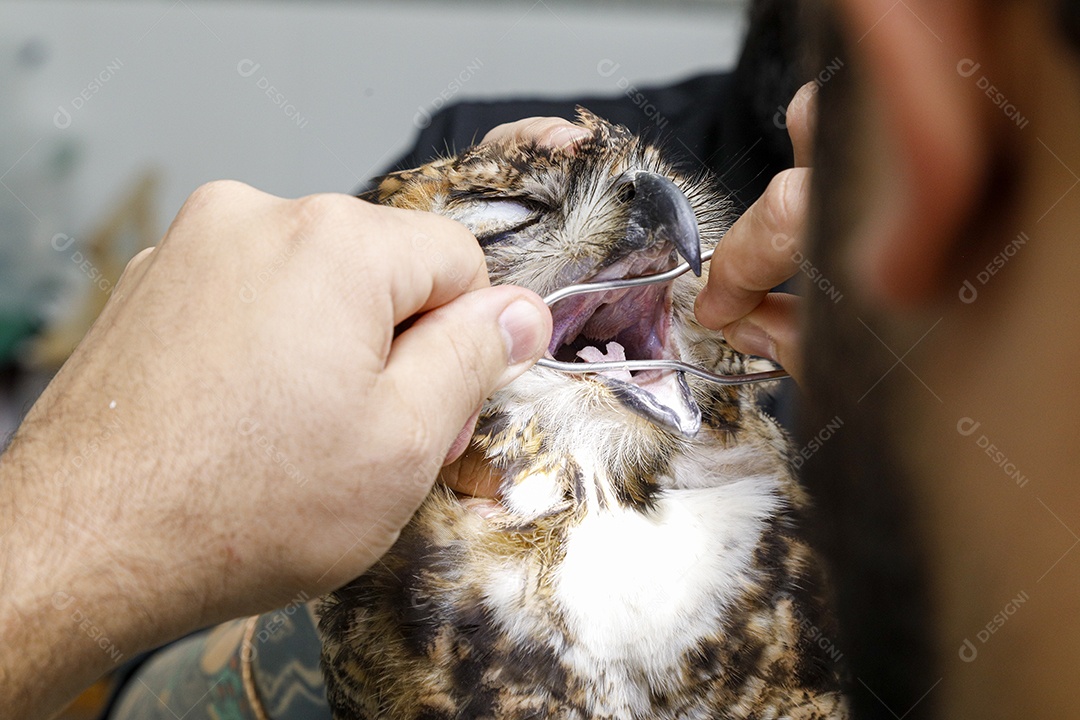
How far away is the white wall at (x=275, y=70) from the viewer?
283 centimetres

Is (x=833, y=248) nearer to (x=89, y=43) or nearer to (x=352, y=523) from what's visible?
(x=352, y=523)

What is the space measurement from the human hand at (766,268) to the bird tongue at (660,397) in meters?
0.10

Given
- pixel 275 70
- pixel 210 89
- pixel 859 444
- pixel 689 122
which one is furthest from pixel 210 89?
pixel 859 444

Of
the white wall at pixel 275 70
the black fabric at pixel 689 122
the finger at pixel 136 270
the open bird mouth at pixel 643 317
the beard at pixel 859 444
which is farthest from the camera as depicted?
the white wall at pixel 275 70

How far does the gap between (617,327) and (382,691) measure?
51cm

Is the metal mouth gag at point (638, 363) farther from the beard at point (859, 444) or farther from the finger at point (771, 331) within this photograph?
the beard at point (859, 444)

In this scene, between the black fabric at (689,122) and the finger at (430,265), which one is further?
the black fabric at (689,122)

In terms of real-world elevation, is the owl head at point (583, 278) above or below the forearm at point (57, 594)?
below

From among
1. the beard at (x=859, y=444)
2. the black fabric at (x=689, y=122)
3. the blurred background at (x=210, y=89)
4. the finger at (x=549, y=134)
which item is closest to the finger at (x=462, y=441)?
the finger at (x=549, y=134)

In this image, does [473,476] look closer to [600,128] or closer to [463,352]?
[463,352]

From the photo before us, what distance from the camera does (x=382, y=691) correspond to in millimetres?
917

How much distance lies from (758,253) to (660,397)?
198 mm

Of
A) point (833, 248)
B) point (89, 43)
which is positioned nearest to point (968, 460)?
point (833, 248)

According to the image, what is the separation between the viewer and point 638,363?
0.91 meters
